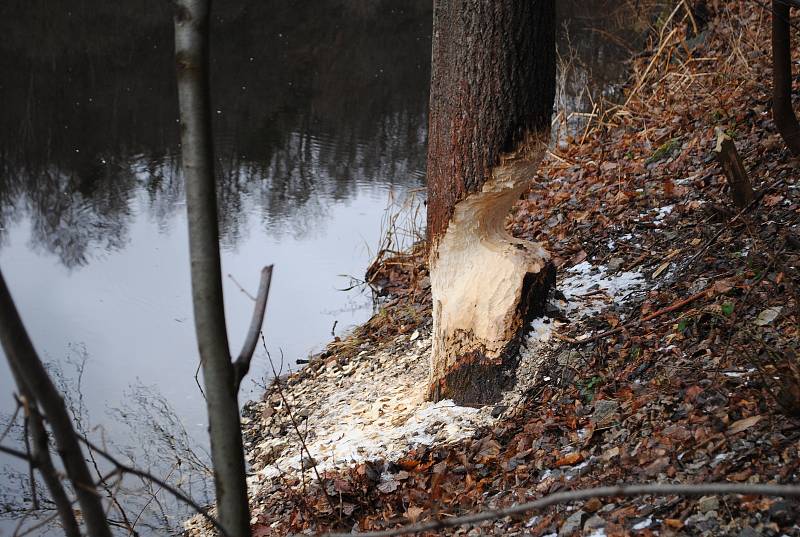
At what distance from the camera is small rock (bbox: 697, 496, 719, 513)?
2.37 metres

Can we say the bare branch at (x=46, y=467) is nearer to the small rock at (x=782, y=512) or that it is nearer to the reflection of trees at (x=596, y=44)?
the small rock at (x=782, y=512)

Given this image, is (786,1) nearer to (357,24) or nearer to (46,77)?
(46,77)

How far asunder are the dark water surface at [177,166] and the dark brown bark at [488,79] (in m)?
3.17

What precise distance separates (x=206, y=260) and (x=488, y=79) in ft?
8.60

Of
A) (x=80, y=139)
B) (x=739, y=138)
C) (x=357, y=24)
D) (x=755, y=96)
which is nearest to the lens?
(x=739, y=138)

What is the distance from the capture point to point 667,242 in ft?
15.8

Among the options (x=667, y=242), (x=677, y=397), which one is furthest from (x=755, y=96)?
(x=677, y=397)

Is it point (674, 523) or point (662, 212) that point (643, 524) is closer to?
point (674, 523)

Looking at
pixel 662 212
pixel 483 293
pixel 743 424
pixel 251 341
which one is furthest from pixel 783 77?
pixel 251 341

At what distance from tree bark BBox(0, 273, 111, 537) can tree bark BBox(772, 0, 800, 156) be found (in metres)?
4.12

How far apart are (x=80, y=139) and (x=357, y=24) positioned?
851cm

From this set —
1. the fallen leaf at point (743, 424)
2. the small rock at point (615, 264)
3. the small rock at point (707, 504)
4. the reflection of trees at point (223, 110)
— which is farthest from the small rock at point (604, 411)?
the reflection of trees at point (223, 110)

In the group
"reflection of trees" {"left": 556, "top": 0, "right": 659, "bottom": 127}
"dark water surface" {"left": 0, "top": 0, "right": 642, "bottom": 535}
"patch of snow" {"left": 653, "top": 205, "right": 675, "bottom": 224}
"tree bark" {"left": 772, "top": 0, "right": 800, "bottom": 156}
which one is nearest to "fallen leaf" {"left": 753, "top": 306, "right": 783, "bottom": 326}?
"tree bark" {"left": 772, "top": 0, "right": 800, "bottom": 156}

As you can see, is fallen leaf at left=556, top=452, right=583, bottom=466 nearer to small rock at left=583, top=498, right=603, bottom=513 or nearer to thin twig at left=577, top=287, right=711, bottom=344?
small rock at left=583, top=498, right=603, bottom=513
